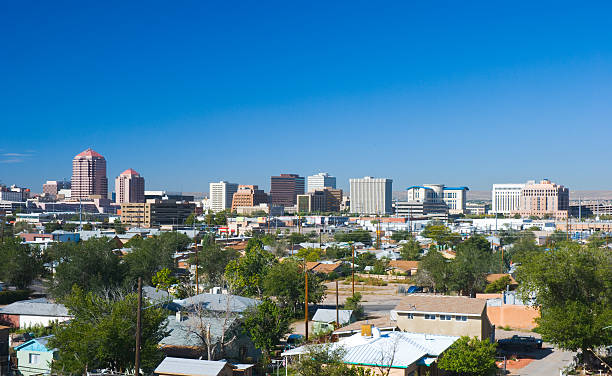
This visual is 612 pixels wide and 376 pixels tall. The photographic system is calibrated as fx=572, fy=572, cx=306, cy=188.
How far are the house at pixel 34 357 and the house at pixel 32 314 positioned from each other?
8099mm

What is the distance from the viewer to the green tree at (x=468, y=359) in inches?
881

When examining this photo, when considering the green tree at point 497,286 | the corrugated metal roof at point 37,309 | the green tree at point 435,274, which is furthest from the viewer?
the green tree at point 435,274

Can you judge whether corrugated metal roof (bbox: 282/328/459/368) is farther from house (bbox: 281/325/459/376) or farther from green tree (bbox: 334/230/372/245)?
green tree (bbox: 334/230/372/245)

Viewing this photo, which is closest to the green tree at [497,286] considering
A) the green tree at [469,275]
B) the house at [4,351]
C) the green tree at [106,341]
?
the green tree at [469,275]

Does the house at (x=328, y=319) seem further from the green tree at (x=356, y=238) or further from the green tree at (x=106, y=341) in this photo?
the green tree at (x=356, y=238)

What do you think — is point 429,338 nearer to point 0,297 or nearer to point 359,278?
point 0,297

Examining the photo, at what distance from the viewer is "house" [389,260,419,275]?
6703 centimetres

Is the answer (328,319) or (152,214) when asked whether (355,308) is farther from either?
(152,214)

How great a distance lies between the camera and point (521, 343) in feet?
103

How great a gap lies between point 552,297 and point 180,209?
141 m

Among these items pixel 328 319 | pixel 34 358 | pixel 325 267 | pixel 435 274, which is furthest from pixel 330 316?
pixel 325 267

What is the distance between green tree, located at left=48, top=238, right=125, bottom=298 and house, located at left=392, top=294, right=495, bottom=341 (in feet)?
67.1

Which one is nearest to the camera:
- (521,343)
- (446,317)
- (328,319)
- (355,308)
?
(446,317)

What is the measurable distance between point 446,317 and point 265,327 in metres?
9.05
